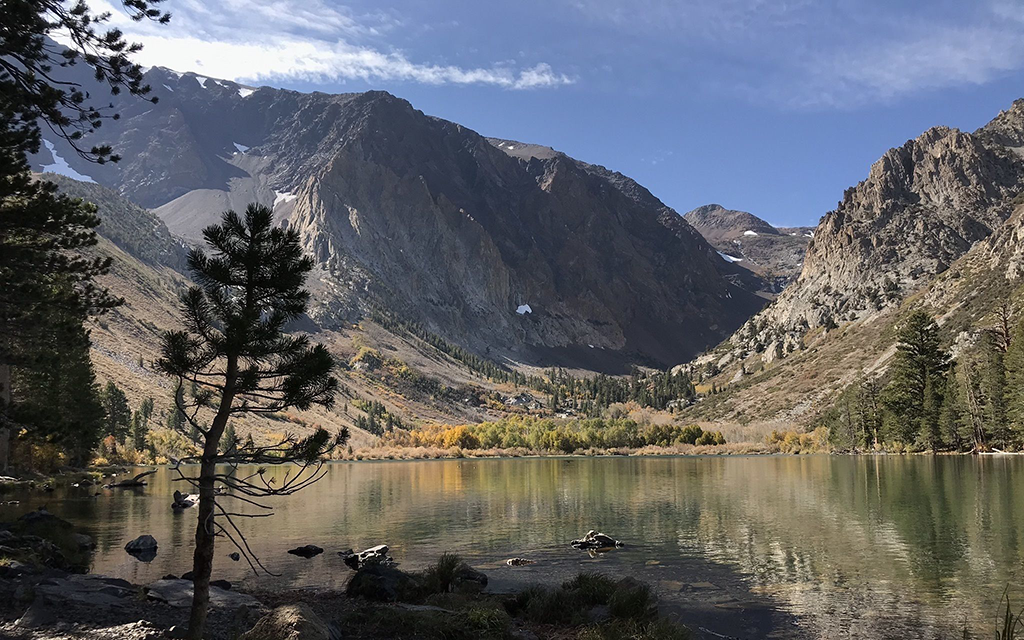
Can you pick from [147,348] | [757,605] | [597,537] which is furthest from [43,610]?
[147,348]

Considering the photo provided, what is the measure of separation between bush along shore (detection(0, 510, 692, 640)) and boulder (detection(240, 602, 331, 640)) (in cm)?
2

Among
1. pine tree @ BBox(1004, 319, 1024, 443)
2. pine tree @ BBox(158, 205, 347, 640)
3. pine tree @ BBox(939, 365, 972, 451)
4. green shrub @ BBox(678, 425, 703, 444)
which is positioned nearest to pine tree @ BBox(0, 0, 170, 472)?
pine tree @ BBox(158, 205, 347, 640)

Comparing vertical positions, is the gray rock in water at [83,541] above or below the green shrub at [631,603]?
below

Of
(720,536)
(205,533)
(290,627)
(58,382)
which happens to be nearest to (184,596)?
(205,533)

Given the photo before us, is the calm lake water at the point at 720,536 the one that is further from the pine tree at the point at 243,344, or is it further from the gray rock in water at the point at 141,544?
the pine tree at the point at 243,344

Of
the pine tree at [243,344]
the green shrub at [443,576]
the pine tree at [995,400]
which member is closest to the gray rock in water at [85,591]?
the pine tree at [243,344]

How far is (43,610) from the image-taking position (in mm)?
15859

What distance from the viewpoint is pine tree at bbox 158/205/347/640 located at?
1417 cm

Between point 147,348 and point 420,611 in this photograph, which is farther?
point 147,348

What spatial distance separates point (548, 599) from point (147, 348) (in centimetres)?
18534

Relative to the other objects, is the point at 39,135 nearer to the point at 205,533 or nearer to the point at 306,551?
the point at 205,533

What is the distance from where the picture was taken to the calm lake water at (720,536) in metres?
23.0

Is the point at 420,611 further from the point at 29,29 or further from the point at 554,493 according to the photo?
the point at 554,493

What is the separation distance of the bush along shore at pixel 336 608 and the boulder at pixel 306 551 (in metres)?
8.47
